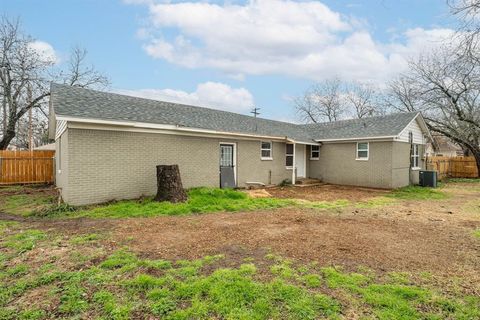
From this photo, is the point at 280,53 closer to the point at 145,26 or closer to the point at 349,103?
the point at 145,26

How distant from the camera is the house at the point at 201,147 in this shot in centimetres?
879

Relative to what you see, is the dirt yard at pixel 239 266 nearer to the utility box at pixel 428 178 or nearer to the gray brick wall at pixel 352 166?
the gray brick wall at pixel 352 166

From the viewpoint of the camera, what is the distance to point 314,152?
17.9 metres

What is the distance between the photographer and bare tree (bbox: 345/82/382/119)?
34.8 metres

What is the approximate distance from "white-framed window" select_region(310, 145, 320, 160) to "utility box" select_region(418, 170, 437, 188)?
20.0 ft

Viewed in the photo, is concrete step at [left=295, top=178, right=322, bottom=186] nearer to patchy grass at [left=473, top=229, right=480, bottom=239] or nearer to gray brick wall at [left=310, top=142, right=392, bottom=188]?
gray brick wall at [left=310, top=142, right=392, bottom=188]

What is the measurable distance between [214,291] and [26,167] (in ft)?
55.4

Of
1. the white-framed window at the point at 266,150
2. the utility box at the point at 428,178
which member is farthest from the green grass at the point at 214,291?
the utility box at the point at 428,178

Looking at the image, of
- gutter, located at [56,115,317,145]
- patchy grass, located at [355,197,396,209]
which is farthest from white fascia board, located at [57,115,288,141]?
A: patchy grass, located at [355,197,396,209]

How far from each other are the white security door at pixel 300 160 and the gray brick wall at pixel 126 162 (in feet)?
17.4

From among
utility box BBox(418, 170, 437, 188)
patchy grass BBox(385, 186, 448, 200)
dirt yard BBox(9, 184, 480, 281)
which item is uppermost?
utility box BBox(418, 170, 437, 188)

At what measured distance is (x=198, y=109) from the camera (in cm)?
1498

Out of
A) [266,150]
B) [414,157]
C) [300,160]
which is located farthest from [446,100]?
[266,150]

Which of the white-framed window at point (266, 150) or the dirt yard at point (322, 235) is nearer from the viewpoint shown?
the dirt yard at point (322, 235)
